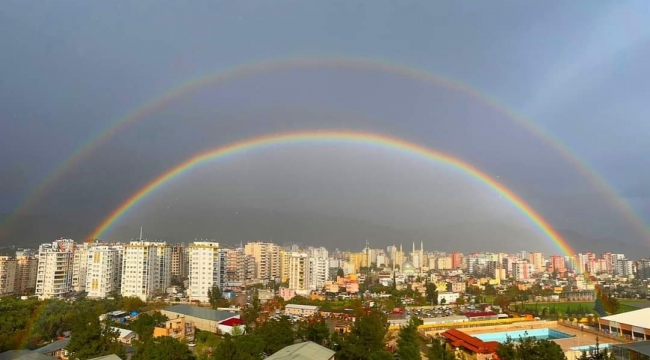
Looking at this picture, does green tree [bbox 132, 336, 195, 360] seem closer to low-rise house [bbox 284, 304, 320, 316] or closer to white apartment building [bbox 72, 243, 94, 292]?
low-rise house [bbox 284, 304, 320, 316]

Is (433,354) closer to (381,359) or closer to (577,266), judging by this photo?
(381,359)

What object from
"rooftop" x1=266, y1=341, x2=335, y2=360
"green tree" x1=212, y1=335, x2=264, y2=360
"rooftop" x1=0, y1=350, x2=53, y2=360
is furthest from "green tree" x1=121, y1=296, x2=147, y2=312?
"rooftop" x1=266, y1=341, x2=335, y2=360

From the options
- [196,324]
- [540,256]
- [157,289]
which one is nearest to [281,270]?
[157,289]

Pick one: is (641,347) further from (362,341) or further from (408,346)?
(362,341)

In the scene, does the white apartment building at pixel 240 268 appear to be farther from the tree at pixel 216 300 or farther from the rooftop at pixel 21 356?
the rooftop at pixel 21 356

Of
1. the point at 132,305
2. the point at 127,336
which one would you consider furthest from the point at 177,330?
the point at 132,305

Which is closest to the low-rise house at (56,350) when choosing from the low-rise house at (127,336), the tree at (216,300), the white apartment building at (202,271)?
the low-rise house at (127,336)
